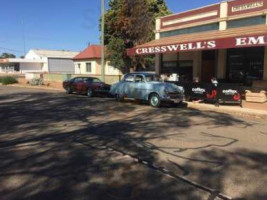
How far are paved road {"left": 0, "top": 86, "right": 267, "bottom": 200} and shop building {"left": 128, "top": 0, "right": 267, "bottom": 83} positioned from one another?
237 inches

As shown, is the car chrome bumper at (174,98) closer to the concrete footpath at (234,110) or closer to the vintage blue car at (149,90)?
the vintage blue car at (149,90)

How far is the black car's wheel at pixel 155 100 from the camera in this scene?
1642 cm

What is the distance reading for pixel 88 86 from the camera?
23.2 m

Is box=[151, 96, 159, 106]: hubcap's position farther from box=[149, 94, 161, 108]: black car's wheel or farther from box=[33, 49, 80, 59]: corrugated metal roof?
box=[33, 49, 80, 59]: corrugated metal roof

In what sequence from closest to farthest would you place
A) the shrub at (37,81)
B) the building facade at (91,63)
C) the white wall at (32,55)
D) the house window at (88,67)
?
1. the shrub at (37,81)
2. the building facade at (91,63)
3. the house window at (88,67)
4. the white wall at (32,55)

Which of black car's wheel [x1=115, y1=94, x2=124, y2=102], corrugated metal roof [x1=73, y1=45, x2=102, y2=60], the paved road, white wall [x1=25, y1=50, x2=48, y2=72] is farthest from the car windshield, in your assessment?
white wall [x1=25, y1=50, x2=48, y2=72]

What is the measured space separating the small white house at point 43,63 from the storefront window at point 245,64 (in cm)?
5227

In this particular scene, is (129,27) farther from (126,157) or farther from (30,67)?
(30,67)

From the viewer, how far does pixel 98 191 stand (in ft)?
17.6

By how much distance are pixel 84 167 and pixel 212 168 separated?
7.93ft

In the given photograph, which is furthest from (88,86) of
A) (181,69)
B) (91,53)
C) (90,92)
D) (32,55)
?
(32,55)

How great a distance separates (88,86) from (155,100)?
25.5ft

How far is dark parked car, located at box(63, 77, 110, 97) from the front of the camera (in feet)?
75.0

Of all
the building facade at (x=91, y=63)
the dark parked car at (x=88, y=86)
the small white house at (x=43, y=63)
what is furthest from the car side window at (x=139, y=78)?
the small white house at (x=43, y=63)
